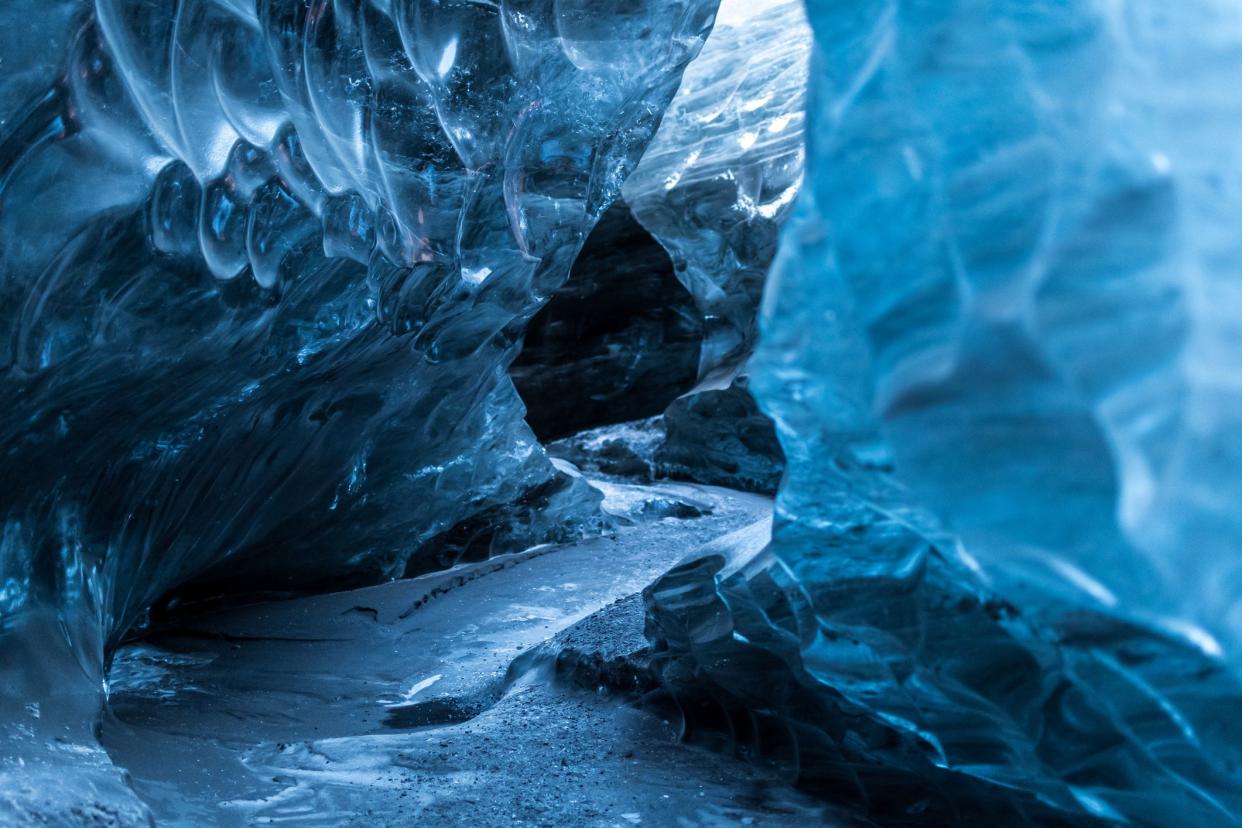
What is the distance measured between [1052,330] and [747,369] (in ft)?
4.75

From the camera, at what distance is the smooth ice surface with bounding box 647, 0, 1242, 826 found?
2.49ft

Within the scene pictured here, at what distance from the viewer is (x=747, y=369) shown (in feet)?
7.27

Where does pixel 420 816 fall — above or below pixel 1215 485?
below

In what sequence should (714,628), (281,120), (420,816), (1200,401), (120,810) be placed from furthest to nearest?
(281,120) → (714,628) → (420,816) → (120,810) → (1200,401)

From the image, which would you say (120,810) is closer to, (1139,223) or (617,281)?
(1139,223)

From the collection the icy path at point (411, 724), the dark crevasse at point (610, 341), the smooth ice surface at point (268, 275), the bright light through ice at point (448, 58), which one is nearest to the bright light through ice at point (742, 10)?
the dark crevasse at point (610, 341)

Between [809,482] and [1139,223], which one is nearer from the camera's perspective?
[1139,223]

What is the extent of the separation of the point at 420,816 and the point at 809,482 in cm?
72

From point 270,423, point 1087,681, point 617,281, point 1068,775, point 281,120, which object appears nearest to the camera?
point 1087,681

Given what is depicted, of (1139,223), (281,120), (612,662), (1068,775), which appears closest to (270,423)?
(281,120)

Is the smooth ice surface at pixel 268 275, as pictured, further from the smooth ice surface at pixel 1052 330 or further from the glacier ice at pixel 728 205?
the glacier ice at pixel 728 205

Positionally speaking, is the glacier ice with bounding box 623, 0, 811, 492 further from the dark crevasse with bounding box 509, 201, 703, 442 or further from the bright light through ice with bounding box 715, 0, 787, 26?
the dark crevasse with bounding box 509, 201, 703, 442

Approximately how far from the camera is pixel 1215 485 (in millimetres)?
755

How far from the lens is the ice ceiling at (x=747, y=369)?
0.79 metres
